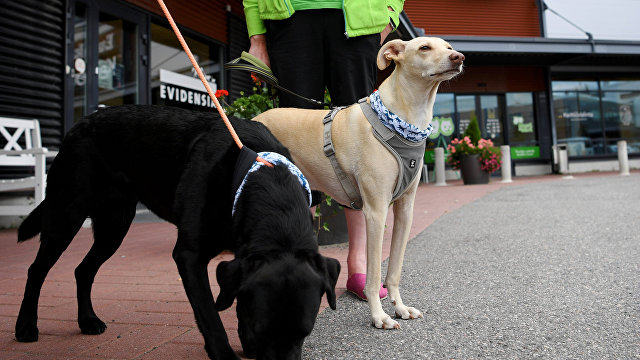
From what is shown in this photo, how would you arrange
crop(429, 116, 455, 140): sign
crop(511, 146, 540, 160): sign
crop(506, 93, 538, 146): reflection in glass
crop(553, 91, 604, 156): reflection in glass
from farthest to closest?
crop(553, 91, 604, 156): reflection in glass → crop(506, 93, 538, 146): reflection in glass → crop(511, 146, 540, 160): sign → crop(429, 116, 455, 140): sign

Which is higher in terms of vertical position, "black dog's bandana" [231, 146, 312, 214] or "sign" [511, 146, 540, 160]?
"sign" [511, 146, 540, 160]

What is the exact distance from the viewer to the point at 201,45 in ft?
31.0

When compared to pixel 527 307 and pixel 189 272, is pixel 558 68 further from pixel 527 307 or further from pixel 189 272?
pixel 189 272

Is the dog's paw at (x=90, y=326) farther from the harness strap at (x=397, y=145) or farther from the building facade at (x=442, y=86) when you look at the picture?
the building facade at (x=442, y=86)

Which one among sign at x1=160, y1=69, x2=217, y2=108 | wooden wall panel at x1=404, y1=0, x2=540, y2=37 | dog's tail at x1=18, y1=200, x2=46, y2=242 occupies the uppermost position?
wooden wall panel at x1=404, y1=0, x2=540, y2=37

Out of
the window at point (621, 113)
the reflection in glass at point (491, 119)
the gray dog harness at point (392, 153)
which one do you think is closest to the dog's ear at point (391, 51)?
the gray dog harness at point (392, 153)

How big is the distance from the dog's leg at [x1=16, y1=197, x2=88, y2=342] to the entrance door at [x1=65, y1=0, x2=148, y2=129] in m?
5.38

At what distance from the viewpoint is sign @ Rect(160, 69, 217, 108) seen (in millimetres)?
8398

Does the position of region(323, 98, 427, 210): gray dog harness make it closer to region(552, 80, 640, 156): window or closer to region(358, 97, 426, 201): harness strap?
region(358, 97, 426, 201): harness strap

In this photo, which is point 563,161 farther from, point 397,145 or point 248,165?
point 248,165

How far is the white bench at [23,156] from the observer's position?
4.87 metres

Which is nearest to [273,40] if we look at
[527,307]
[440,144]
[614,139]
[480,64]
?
[527,307]

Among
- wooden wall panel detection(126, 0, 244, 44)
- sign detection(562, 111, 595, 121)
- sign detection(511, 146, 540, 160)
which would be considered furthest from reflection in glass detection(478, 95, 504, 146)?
wooden wall panel detection(126, 0, 244, 44)

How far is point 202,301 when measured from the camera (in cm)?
157
